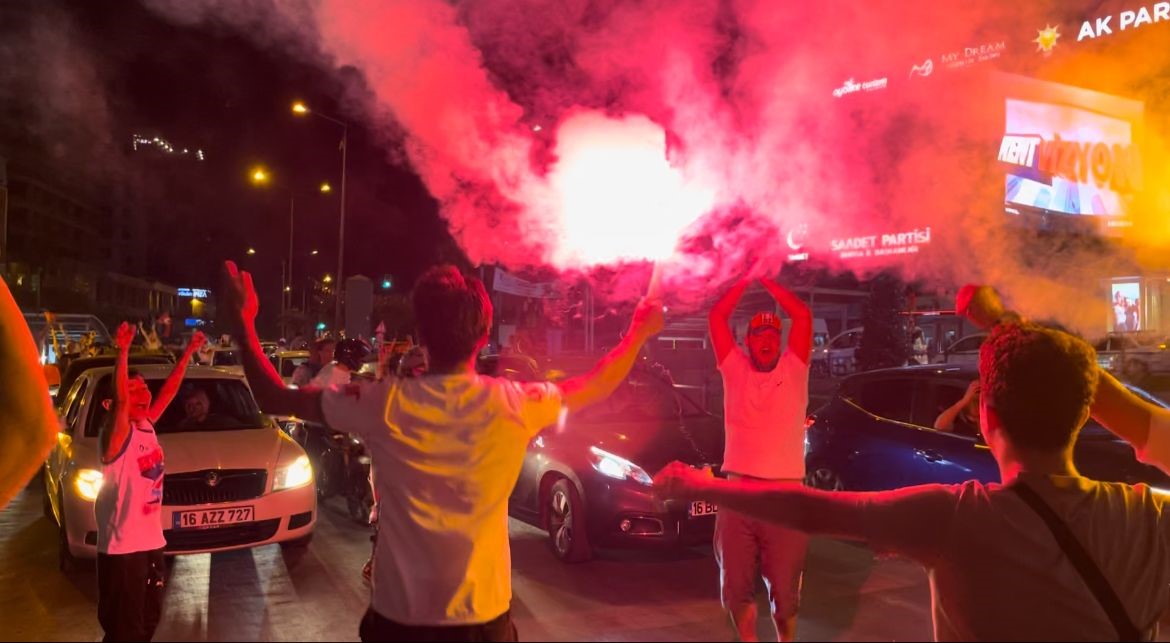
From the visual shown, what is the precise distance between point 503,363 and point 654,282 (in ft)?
17.9

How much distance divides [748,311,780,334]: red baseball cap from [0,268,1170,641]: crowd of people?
1.85 meters

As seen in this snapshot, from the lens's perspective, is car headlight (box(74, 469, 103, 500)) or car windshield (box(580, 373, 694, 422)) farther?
car windshield (box(580, 373, 694, 422))

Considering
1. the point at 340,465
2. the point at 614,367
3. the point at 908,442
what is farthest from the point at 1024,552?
the point at 340,465

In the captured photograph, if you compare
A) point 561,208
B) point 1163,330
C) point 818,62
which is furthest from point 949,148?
point 561,208

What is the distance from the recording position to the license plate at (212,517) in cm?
602

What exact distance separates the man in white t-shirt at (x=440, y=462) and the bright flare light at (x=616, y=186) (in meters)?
5.02

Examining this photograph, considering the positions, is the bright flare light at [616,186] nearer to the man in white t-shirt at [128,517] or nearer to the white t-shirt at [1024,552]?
the man in white t-shirt at [128,517]

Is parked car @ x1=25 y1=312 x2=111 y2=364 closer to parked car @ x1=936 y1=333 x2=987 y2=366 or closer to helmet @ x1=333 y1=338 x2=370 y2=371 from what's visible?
helmet @ x1=333 y1=338 x2=370 y2=371

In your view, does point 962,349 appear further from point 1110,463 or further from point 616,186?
point 616,186

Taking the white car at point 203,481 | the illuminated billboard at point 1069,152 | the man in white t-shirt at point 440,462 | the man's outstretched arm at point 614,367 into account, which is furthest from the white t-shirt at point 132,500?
the illuminated billboard at point 1069,152

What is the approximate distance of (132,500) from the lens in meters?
4.02

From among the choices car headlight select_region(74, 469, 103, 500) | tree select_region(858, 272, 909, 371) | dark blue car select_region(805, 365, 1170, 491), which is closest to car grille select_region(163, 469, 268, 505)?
car headlight select_region(74, 469, 103, 500)

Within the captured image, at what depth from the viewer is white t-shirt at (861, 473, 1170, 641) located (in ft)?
5.31

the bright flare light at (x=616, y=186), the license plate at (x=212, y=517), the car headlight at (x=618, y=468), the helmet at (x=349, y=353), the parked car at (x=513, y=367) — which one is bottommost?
the license plate at (x=212, y=517)
